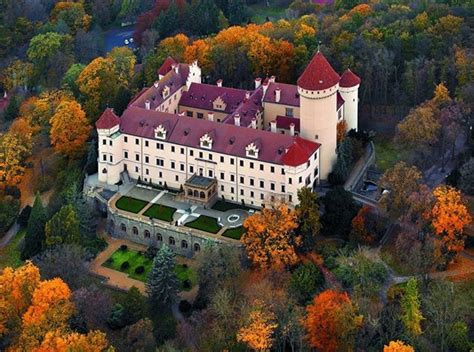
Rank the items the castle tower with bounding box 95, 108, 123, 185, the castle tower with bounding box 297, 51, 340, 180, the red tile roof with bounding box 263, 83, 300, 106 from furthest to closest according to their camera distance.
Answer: the red tile roof with bounding box 263, 83, 300, 106 < the castle tower with bounding box 95, 108, 123, 185 < the castle tower with bounding box 297, 51, 340, 180

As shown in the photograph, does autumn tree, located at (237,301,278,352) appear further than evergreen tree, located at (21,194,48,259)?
No

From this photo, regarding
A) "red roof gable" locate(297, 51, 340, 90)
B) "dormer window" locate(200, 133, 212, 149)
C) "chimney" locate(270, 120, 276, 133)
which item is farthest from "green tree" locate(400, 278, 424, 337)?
"dormer window" locate(200, 133, 212, 149)

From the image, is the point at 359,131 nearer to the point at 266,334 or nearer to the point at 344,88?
the point at 344,88

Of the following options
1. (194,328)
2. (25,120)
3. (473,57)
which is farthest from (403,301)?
(25,120)

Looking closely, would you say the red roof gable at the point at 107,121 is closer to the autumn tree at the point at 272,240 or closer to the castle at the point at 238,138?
the castle at the point at 238,138

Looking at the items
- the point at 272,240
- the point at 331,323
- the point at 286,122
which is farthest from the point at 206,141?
the point at 331,323

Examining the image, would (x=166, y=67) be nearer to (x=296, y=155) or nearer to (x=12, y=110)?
(x=12, y=110)

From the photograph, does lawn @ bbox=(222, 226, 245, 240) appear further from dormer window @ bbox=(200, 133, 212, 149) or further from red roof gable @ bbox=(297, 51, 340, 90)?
red roof gable @ bbox=(297, 51, 340, 90)
